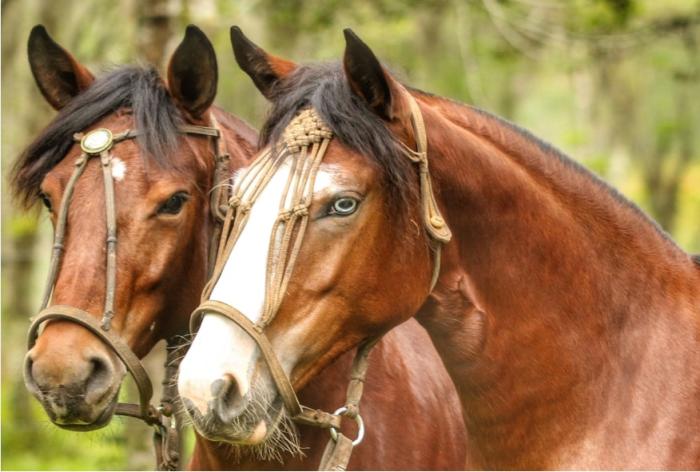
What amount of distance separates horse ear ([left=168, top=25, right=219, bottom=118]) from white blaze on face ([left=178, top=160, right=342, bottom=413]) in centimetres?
106

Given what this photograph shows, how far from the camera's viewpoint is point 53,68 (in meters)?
4.38

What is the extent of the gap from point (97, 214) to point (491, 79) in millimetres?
11861

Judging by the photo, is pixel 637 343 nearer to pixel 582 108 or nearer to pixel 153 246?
pixel 153 246

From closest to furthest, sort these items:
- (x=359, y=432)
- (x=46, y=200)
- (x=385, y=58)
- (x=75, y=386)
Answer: (x=75, y=386), (x=359, y=432), (x=46, y=200), (x=385, y=58)

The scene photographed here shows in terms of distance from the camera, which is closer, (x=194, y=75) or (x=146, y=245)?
(x=146, y=245)

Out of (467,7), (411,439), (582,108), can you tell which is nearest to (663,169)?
(582,108)

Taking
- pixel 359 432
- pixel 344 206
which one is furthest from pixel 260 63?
pixel 359 432

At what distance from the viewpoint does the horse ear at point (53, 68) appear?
435 cm

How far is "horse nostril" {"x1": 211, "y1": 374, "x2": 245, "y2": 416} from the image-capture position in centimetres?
303

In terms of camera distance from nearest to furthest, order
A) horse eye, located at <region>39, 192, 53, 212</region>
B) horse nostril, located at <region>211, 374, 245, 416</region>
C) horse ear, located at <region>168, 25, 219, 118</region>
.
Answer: horse nostril, located at <region>211, 374, 245, 416</region> → horse eye, located at <region>39, 192, 53, 212</region> → horse ear, located at <region>168, 25, 219, 118</region>

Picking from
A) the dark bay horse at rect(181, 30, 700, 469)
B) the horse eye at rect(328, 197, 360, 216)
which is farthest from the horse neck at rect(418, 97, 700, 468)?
the horse eye at rect(328, 197, 360, 216)

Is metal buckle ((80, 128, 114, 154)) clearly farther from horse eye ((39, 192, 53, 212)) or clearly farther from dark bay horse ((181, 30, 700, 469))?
dark bay horse ((181, 30, 700, 469))

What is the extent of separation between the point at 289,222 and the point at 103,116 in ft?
4.20

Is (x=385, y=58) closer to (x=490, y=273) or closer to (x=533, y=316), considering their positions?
(x=490, y=273)
